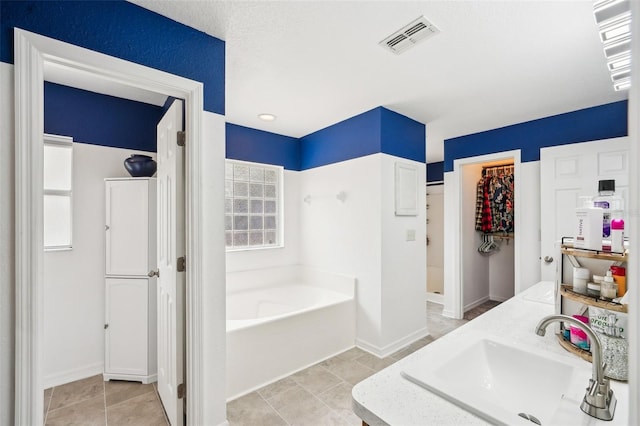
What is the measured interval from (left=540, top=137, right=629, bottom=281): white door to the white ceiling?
0.44 meters

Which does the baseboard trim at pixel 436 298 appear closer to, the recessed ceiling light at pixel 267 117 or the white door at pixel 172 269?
the recessed ceiling light at pixel 267 117

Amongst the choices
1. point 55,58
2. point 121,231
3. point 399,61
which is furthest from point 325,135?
point 55,58

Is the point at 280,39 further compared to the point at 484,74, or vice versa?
the point at 484,74

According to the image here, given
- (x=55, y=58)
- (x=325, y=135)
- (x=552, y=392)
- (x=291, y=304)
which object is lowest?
(x=291, y=304)

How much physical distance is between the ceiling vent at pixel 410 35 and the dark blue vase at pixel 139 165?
2.00 metres

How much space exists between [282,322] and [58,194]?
6.94 ft

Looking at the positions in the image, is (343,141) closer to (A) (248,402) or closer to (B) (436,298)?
(A) (248,402)

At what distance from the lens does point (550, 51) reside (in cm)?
187

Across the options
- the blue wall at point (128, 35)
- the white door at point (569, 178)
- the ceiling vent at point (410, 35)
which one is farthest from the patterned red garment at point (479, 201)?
the blue wall at point (128, 35)

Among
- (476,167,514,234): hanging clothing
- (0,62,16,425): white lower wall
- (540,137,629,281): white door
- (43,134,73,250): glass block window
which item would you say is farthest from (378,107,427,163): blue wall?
(43,134,73,250): glass block window

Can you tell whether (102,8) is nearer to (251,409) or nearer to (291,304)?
(251,409)

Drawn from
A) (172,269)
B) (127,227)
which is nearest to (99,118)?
(127,227)

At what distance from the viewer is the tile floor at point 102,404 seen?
1.87 metres

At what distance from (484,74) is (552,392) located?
2.09 m
